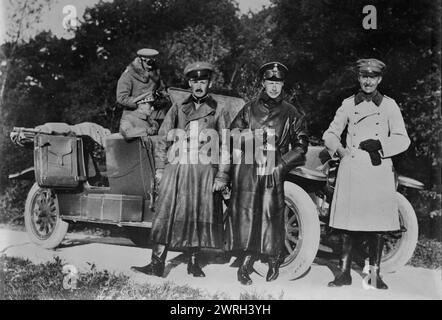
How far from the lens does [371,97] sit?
4.09m

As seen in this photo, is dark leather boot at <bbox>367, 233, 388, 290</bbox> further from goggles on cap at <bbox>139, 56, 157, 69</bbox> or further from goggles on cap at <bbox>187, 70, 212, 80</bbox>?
goggles on cap at <bbox>139, 56, 157, 69</bbox>

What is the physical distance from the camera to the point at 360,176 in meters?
4.00

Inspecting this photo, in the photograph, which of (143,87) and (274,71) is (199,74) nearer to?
(274,71)

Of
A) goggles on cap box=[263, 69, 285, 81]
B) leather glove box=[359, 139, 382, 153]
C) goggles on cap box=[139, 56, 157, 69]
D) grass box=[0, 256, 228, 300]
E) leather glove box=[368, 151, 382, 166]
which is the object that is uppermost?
goggles on cap box=[139, 56, 157, 69]

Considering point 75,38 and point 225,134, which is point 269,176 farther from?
point 75,38

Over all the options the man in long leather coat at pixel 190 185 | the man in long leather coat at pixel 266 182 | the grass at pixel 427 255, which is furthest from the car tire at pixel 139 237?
the grass at pixel 427 255

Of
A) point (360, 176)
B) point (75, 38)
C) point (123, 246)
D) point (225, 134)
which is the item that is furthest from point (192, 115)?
point (75, 38)

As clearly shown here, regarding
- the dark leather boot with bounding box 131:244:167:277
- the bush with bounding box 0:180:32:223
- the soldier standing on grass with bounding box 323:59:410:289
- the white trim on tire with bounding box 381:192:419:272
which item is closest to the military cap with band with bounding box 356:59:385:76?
the soldier standing on grass with bounding box 323:59:410:289

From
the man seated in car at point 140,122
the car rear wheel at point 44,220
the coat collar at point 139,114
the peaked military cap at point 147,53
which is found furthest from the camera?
the car rear wheel at point 44,220

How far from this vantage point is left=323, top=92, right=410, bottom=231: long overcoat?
3969 millimetres

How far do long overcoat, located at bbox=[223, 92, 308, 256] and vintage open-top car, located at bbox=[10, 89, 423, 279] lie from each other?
0.56 feet

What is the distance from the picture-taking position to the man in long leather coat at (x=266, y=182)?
398 cm
